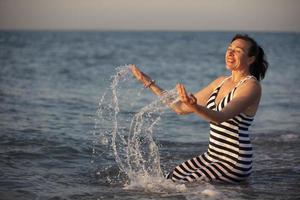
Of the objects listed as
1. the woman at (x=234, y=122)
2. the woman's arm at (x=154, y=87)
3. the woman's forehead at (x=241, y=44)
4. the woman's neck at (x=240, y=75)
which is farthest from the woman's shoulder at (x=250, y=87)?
the woman's arm at (x=154, y=87)

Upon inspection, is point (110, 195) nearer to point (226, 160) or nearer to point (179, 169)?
point (179, 169)

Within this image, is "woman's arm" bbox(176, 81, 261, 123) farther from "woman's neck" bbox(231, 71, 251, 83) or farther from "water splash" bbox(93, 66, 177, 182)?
"water splash" bbox(93, 66, 177, 182)

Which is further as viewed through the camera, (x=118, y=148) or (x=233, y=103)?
(x=118, y=148)

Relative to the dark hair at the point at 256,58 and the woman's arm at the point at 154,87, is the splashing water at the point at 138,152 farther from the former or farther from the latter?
the dark hair at the point at 256,58

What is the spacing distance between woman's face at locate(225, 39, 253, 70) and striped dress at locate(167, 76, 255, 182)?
0.18m

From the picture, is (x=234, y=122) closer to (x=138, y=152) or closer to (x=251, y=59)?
(x=251, y=59)

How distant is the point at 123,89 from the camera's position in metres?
17.4

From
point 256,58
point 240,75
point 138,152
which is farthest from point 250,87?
point 138,152

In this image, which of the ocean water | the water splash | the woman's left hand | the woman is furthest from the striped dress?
the woman's left hand

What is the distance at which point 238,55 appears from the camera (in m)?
6.02

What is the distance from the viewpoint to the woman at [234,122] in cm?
588

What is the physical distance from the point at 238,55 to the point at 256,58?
25 centimetres

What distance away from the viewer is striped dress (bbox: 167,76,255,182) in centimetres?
591

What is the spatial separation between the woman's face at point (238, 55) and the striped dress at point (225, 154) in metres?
0.18
